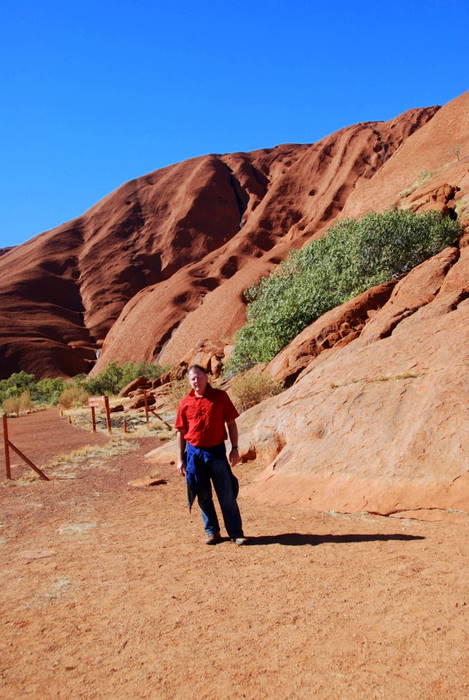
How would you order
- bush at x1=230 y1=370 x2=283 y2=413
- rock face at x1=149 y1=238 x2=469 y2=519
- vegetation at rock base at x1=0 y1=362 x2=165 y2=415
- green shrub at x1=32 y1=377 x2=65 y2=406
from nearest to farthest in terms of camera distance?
1. rock face at x1=149 y1=238 x2=469 y2=519
2. bush at x1=230 y1=370 x2=283 y2=413
3. vegetation at rock base at x1=0 y1=362 x2=165 y2=415
4. green shrub at x1=32 y1=377 x2=65 y2=406

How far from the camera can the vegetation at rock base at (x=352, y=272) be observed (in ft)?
60.8

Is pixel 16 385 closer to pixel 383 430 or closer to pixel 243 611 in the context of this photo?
pixel 383 430

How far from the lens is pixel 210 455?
5.46m

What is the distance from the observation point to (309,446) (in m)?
7.64

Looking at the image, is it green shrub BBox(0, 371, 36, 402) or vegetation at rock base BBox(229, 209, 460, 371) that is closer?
vegetation at rock base BBox(229, 209, 460, 371)

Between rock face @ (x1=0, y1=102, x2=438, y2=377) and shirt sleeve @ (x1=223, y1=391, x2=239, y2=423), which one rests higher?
rock face @ (x1=0, y1=102, x2=438, y2=377)

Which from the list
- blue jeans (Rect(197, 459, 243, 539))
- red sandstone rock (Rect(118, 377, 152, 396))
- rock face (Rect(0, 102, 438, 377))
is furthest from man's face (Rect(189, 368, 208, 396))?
rock face (Rect(0, 102, 438, 377))

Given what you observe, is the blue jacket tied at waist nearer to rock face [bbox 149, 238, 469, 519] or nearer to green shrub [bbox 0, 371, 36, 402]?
rock face [bbox 149, 238, 469, 519]

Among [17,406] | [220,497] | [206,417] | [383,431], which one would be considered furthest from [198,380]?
[17,406]

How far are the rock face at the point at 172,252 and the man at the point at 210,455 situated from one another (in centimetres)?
3487

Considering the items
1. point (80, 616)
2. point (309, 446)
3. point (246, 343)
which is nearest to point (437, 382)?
point (309, 446)

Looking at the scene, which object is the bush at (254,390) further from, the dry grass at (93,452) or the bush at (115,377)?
the bush at (115,377)

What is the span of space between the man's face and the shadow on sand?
5.08 feet

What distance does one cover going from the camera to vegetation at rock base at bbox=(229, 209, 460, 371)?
1855cm
